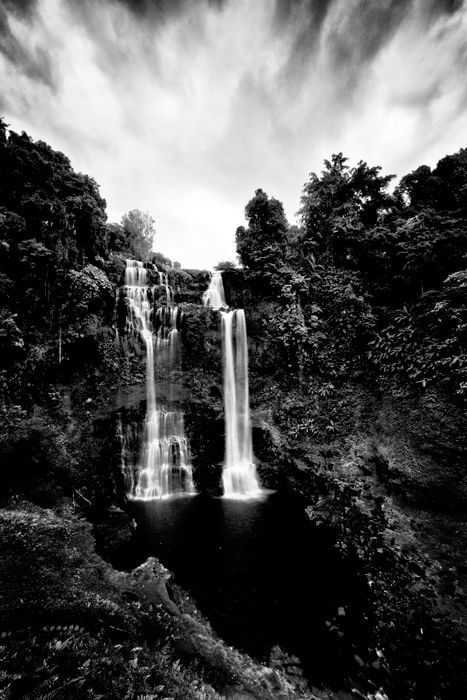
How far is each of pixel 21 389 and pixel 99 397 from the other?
10.1 feet

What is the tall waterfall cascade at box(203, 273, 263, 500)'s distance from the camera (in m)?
13.4

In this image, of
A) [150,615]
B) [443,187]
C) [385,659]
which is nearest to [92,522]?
[150,615]

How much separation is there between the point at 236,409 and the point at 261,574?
818cm

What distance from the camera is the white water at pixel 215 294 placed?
58.3 ft

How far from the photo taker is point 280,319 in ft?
52.2

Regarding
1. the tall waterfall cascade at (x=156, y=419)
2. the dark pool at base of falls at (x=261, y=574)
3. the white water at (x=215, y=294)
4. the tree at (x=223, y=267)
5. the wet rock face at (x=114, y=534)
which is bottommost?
the dark pool at base of falls at (x=261, y=574)

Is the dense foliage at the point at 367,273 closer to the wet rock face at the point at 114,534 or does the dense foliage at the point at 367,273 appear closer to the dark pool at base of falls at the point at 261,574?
the dark pool at base of falls at the point at 261,574

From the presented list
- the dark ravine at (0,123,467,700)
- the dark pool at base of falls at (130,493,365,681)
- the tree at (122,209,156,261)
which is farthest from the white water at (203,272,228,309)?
the tree at (122,209,156,261)

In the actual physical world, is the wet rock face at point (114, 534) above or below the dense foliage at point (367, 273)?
below

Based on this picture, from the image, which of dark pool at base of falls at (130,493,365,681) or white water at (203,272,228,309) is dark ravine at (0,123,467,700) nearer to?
dark pool at base of falls at (130,493,365,681)

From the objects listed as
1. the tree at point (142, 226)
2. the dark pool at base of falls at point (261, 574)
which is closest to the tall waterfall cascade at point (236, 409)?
the dark pool at base of falls at point (261, 574)

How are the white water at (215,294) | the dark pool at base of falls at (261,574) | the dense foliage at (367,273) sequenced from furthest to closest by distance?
the white water at (215,294) < the dense foliage at (367,273) < the dark pool at base of falls at (261,574)

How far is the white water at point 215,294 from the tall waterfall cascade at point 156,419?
2270 millimetres

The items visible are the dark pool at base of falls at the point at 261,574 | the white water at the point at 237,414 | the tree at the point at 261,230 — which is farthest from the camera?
the tree at the point at 261,230
